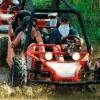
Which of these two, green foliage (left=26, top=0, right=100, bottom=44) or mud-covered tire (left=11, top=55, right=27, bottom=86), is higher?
green foliage (left=26, top=0, right=100, bottom=44)

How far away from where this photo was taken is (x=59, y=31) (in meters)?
5.01

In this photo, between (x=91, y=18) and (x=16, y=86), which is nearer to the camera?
(x=16, y=86)

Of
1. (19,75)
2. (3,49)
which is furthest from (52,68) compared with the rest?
(3,49)

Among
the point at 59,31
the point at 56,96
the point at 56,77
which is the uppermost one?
the point at 59,31

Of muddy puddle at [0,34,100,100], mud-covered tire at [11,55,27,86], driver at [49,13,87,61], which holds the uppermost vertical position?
driver at [49,13,87,61]

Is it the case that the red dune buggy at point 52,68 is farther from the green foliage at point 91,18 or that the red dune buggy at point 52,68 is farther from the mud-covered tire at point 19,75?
the green foliage at point 91,18

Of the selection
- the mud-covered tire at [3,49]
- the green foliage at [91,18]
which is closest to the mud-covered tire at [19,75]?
the mud-covered tire at [3,49]

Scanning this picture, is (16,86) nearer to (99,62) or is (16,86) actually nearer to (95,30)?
(99,62)

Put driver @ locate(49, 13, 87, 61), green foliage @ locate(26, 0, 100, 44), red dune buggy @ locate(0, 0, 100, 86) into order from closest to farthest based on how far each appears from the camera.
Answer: red dune buggy @ locate(0, 0, 100, 86)
driver @ locate(49, 13, 87, 61)
green foliage @ locate(26, 0, 100, 44)

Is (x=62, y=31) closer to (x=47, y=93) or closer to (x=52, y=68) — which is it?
(x=52, y=68)

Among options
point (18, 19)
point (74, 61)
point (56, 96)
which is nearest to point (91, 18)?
point (18, 19)

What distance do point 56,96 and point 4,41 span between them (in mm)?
2423

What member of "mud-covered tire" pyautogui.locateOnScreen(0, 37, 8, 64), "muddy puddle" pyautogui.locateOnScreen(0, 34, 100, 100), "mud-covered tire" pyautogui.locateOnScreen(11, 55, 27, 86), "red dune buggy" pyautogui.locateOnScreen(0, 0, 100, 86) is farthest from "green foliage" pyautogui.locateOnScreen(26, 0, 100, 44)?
"mud-covered tire" pyautogui.locateOnScreen(11, 55, 27, 86)

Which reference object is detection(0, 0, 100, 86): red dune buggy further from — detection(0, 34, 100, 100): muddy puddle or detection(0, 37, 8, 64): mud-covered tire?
detection(0, 37, 8, 64): mud-covered tire
